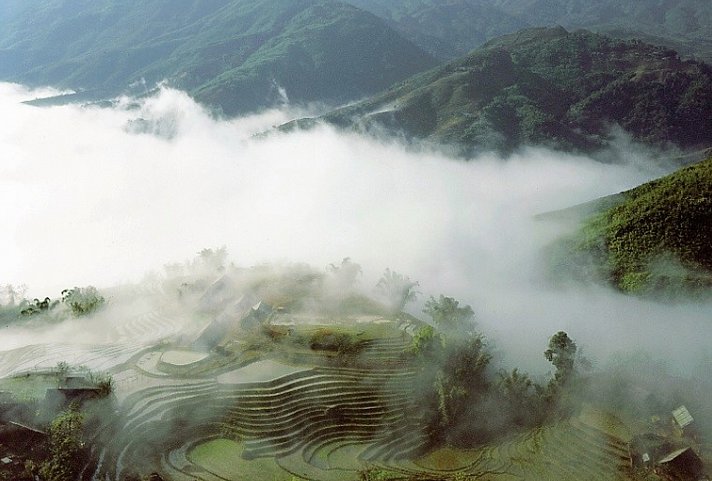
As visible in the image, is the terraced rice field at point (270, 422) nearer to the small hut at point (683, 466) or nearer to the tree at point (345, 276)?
the small hut at point (683, 466)

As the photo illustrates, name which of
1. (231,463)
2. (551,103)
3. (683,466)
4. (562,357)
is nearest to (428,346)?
(562,357)

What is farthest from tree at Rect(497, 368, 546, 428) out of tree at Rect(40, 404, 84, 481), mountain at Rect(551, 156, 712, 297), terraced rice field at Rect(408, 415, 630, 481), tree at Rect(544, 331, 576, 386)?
tree at Rect(40, 404, 84, 481)

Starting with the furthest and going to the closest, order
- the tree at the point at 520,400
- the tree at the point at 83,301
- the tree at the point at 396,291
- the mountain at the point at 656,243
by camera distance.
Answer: the tree at the point at 83,301 → the tree at the point at 396,291 → the mountain at the point at 656,243 → the tree at the point at 520,400

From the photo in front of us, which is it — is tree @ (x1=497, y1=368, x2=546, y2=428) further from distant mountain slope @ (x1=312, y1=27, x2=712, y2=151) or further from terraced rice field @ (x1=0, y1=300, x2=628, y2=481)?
distant mountain slope @ (x1=312, y1=27, x2=712, y2=151)

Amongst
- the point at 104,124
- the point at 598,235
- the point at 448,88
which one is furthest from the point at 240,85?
the point at 598,235

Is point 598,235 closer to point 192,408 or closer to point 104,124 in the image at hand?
point 192,408

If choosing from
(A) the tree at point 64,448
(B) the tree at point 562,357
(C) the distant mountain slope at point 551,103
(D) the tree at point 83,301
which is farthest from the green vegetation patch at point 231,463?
(C) the distant mountain slope at point 551,103

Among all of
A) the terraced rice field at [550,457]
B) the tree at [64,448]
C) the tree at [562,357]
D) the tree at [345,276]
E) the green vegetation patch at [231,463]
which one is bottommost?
the terraced rice field at [550,457]
